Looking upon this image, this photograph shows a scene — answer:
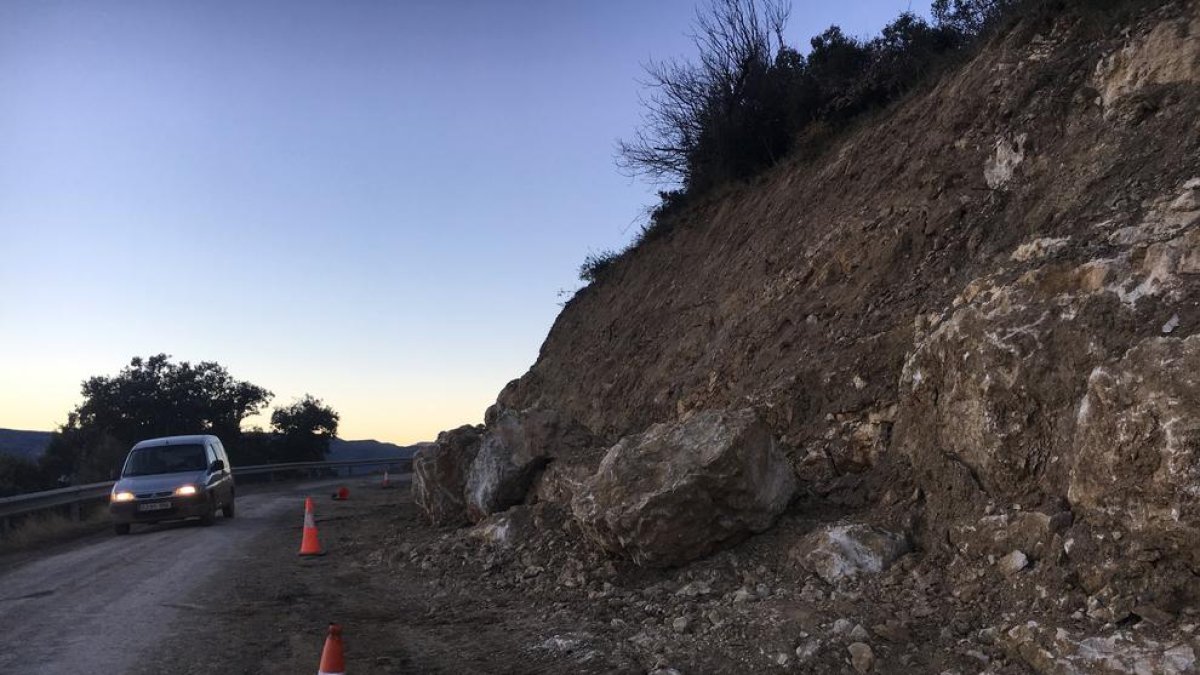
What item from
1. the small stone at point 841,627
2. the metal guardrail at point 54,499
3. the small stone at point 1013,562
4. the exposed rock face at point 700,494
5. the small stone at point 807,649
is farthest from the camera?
the metal guardrail at point 54,499

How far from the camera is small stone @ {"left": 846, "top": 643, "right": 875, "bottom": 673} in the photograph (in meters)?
4.90

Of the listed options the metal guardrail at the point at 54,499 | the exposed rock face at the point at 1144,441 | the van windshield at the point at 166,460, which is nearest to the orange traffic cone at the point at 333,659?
the exposed rock face at the point at 1144,441

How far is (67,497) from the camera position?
54.7 feet

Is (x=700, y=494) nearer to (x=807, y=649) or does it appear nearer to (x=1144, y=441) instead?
(x=807, y=649)

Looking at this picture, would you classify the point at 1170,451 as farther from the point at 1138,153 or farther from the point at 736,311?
the point at 736,311

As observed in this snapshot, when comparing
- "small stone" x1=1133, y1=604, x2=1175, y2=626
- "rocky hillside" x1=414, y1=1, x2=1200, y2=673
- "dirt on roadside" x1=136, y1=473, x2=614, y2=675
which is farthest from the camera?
"dirt on roadside" x1=136, y1=473, x2=614, y2=675

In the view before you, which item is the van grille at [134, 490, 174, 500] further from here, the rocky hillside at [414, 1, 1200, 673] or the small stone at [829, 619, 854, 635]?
the small stone at [829, 619, 854, 635]

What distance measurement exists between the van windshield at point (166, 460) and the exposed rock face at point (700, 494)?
1085cm

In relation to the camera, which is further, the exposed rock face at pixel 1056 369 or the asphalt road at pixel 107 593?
the asphalt road at pixel 107 593

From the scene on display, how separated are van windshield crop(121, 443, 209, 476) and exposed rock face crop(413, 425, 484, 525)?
4.92 meters

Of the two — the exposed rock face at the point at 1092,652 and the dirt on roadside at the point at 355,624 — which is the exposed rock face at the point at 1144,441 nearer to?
the exposed rock face at the point at 1092,652

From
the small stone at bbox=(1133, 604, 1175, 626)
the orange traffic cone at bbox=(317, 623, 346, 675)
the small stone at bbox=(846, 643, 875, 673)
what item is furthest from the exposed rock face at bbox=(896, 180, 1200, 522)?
the orange traffic cone at bbox=(317, 623, 346, 675)

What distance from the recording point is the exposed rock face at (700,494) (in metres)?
7.19

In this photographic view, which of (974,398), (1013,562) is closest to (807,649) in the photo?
(1013,562)
